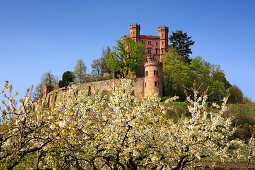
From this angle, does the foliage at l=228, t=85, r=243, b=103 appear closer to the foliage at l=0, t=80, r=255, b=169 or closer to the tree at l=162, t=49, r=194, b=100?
the tree at l=162, t=49, r=194, b=100

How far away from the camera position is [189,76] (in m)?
48.8

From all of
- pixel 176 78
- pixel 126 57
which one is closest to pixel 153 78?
pixel 176 78

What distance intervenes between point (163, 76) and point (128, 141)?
128 feet

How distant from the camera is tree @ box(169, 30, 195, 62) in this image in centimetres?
5900

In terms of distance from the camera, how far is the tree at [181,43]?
194 feet

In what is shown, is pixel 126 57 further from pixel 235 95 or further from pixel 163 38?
pixel 235 95

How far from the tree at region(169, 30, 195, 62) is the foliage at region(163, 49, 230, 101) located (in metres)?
3.07

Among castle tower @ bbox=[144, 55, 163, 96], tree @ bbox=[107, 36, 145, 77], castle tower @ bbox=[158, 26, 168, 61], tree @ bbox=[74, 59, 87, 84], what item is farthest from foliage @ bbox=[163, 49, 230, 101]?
tree @ bbox=[74, 59, 87, 84]

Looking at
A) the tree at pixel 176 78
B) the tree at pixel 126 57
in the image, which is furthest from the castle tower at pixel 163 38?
the tree at pixel 176 78

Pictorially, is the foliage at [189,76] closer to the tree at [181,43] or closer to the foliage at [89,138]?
the tree at [181,43]

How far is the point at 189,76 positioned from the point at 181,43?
14.0 m

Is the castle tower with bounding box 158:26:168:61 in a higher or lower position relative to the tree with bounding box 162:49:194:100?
higher

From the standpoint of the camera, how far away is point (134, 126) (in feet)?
30.5

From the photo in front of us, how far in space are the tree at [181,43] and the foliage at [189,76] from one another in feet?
10.1
